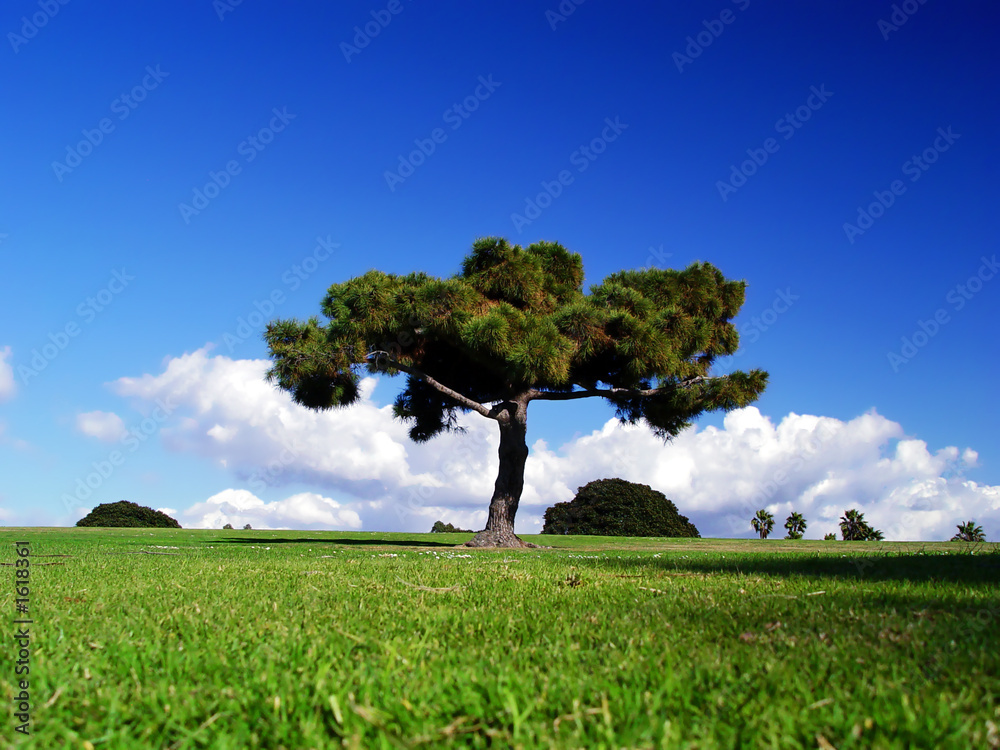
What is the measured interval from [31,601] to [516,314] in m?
15.0

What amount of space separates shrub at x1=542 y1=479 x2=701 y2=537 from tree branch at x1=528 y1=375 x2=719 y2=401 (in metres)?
19.4

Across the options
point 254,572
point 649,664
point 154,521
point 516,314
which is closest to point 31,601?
point 254,572

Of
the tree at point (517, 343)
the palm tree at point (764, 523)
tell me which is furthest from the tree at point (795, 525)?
the tree at point (517, 343)

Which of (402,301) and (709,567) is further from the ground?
(402,301)

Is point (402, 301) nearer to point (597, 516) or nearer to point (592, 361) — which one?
point (592, 361)

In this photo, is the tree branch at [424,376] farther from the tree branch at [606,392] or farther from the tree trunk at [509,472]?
the tree branch at [606,392]

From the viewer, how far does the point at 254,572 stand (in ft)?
22.1

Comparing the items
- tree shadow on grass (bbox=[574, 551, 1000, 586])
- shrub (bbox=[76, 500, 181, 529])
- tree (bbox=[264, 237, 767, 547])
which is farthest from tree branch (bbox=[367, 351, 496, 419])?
shrub (bbox=[76, 500, 181, 529])

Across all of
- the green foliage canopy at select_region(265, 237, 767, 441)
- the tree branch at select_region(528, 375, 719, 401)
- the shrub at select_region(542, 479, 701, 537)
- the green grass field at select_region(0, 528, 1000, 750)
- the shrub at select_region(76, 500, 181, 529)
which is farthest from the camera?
the shrub at select_region(76, 500, 181, 529)

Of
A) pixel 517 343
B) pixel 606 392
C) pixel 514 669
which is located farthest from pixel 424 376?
pixel 514 669

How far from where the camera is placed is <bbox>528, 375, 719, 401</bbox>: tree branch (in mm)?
20938

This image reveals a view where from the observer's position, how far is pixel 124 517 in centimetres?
4300

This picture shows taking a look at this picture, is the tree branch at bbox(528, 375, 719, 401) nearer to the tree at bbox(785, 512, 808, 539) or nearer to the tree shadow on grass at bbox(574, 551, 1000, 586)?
the tree shadow on grass at bbox(574, 551, 1000, 586)

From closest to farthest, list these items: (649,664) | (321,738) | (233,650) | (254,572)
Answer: (321,738), (649,664), (233,650), (254,572)
